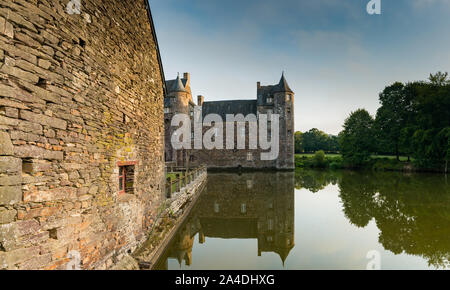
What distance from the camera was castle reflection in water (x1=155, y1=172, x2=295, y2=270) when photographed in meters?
6.77

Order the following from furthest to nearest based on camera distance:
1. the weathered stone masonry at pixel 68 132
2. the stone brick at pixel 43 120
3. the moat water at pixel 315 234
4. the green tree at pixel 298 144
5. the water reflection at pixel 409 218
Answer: the green tree at pixel 298 144, the water reflection at pixel 409 218, the moat water at pixel 315 234, the stone brick at pixel 43 120, the weathered stone masonry at pixel 68 132

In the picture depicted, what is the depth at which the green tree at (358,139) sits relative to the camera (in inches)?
1266

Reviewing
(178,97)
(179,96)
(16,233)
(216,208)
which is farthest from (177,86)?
(16,233)

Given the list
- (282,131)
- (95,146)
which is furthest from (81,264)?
(282,131)

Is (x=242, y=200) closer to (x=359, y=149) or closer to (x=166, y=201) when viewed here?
(x=166, y=201)

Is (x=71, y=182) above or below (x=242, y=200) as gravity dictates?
above

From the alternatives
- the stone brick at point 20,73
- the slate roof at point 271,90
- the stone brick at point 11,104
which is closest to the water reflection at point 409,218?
the stone brick at point 11,104

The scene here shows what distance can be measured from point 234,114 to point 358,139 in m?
19.9

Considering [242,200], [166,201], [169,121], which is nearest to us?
[166,201]

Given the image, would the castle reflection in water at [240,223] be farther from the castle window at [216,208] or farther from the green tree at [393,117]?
the green tree at [393,117]

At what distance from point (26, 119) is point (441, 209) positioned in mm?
15234

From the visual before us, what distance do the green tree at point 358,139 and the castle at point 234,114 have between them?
1080 centimetres
